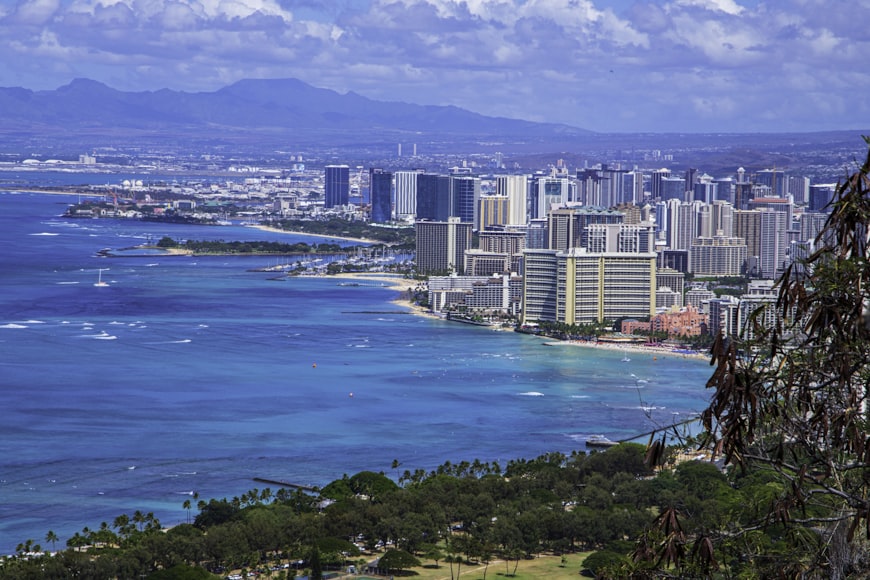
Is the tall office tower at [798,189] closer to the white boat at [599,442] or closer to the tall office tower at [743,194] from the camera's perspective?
the tall office tower at [743,194]

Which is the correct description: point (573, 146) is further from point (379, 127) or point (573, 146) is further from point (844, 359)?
point (844, 359)

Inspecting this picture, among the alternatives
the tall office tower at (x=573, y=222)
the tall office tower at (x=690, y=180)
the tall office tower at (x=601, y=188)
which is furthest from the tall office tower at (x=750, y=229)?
the tall office tower at (x=601, y=188)

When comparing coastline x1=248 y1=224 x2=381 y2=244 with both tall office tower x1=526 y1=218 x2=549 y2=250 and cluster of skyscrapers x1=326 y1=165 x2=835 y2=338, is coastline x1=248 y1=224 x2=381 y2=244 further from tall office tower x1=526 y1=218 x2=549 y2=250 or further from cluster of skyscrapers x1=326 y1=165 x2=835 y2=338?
tall office tower x1=526 y1=218 x2=549 y2=250

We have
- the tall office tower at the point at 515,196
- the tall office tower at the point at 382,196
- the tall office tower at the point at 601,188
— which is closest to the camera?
the tall office tower at the point at 515,196

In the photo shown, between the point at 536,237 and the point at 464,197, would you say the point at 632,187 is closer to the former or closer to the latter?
the point at 464,197

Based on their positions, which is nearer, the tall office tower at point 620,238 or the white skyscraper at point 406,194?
the tall office tower at point 620,238

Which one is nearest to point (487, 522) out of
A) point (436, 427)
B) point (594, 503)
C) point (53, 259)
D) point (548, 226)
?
point (594, 503)

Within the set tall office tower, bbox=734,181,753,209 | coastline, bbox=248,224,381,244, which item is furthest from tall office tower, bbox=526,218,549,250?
tall office tower, bbox=734,181,753,209
